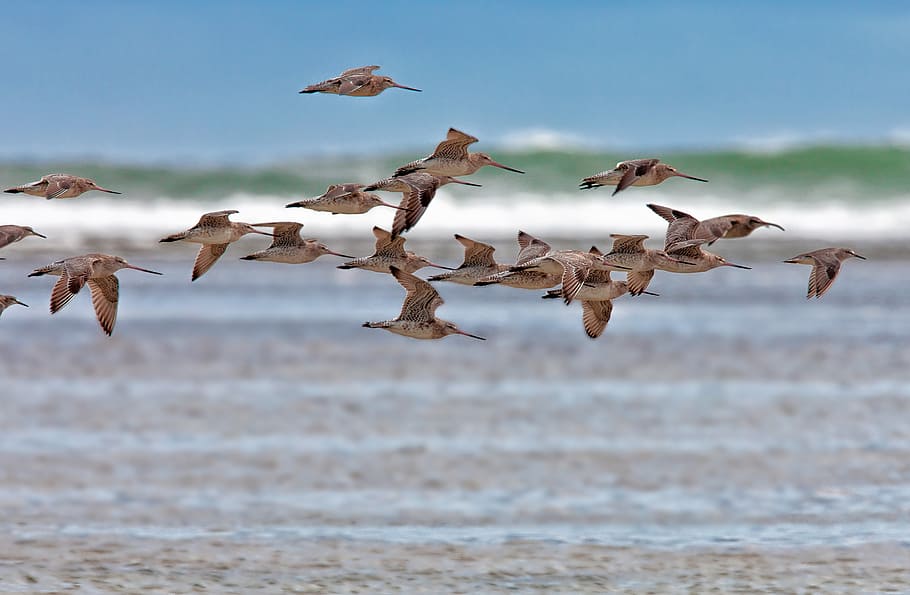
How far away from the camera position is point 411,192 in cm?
662

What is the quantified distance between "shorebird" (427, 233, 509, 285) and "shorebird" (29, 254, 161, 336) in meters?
1.34

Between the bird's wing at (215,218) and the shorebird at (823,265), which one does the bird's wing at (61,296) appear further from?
the shorebird at (823,265)

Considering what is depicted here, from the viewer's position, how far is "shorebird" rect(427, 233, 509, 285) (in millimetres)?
6980

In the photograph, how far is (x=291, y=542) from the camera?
11.4 meters

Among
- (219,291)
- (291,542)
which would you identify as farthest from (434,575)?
(219,291)

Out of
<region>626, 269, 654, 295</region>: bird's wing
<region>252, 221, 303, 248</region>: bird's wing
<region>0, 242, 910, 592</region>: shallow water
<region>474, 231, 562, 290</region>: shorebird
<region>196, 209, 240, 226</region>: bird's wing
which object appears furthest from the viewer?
<region>0, 242, 910, 592</region>: shallow water

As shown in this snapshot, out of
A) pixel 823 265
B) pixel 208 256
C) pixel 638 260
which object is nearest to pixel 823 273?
pixel 823 265

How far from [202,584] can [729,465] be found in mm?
5427

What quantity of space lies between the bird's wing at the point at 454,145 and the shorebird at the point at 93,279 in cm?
145

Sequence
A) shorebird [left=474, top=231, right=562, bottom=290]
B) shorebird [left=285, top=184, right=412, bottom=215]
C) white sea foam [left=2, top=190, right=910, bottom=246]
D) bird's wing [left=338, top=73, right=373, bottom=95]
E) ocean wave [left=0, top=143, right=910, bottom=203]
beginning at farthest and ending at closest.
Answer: ocean wave [left=0, top=143, right=910, bottom=203]
white sea foam [left=2, top=190, right=910, bottom=246]
bird's wing [left=338, top=73, right=373, bottom=95]
shorebird [left=285, top=184, right=412, bottom=215]
shorebird [left=474, top=231, right=562, bottom=290]

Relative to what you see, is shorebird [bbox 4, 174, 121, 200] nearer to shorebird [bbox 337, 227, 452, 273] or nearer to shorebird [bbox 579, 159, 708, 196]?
shorebird [bbox 337, 227, 452, 273]

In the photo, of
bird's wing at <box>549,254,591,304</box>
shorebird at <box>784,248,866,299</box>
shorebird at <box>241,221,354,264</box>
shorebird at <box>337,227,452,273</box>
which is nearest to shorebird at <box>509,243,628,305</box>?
bird's wing at <box>549,254,591,304</box>

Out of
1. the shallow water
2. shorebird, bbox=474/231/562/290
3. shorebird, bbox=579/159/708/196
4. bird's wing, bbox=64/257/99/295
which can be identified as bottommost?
the shallow water

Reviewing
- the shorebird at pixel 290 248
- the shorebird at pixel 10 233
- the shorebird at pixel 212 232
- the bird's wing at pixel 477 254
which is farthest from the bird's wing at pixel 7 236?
the bird's wing at pixel 477 254
